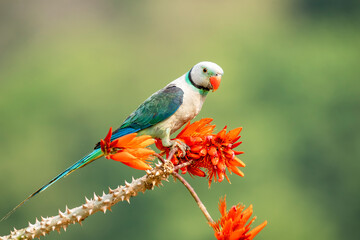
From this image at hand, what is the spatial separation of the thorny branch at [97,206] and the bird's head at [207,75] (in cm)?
63

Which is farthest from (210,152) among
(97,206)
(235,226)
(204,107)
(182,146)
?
(204,107)

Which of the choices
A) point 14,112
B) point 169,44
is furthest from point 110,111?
point 169,44

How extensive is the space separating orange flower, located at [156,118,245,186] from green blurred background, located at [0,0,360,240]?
14305mm

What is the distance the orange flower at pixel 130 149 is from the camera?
5.09 feet

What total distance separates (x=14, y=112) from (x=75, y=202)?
6435 mm

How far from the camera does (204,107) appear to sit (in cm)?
2139

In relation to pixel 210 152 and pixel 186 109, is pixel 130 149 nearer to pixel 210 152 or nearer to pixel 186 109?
pixel 210 152

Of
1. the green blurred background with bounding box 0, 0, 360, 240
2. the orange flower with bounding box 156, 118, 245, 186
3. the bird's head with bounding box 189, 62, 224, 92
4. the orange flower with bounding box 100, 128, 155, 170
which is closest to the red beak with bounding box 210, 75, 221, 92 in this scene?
the bird's head with bounding box 189, 62, 224, 92

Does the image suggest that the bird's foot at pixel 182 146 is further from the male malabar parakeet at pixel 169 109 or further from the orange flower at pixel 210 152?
the male malabar parakeet at pixel 169 109

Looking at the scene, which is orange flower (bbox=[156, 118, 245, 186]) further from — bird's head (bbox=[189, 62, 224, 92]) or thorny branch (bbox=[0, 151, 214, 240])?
bird's head (bbox=[189, 62, 224, 92])

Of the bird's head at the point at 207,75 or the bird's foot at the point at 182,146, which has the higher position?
the bird's head at the point at 207,75

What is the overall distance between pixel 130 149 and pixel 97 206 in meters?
0.20

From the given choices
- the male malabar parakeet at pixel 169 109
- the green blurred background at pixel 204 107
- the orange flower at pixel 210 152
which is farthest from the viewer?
the green blurred background at pixel 204 107

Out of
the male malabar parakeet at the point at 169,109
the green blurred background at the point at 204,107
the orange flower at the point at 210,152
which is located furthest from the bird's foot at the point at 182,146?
the green blurred background at the point at 204,107
